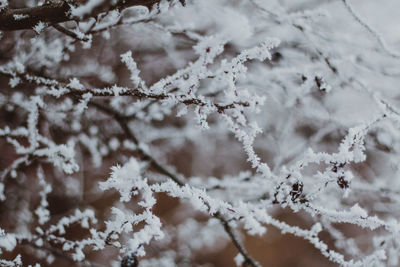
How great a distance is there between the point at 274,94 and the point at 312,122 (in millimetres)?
987

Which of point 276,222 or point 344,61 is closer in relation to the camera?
point 276,222

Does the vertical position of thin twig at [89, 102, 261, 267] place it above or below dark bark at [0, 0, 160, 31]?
below

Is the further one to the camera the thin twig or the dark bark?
the thin twig

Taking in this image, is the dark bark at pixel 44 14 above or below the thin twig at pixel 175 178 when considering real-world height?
above

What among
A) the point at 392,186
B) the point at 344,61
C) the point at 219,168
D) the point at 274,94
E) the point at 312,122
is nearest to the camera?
the point at 344,61

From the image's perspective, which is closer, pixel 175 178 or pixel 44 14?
pixel 44 14

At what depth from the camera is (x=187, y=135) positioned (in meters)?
4.33

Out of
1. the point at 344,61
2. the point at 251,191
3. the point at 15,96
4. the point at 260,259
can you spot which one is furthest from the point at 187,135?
the point at 260,259

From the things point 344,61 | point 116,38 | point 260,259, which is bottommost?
point 260,259

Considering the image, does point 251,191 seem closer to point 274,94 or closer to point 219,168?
point 274,94

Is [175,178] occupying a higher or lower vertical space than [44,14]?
lower

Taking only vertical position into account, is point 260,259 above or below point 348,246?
below

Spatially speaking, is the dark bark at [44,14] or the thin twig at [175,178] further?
the thin twig at [175,178]

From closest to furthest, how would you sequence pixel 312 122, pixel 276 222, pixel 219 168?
pixel 276 222
pixel 312 122
pixel 219 168
